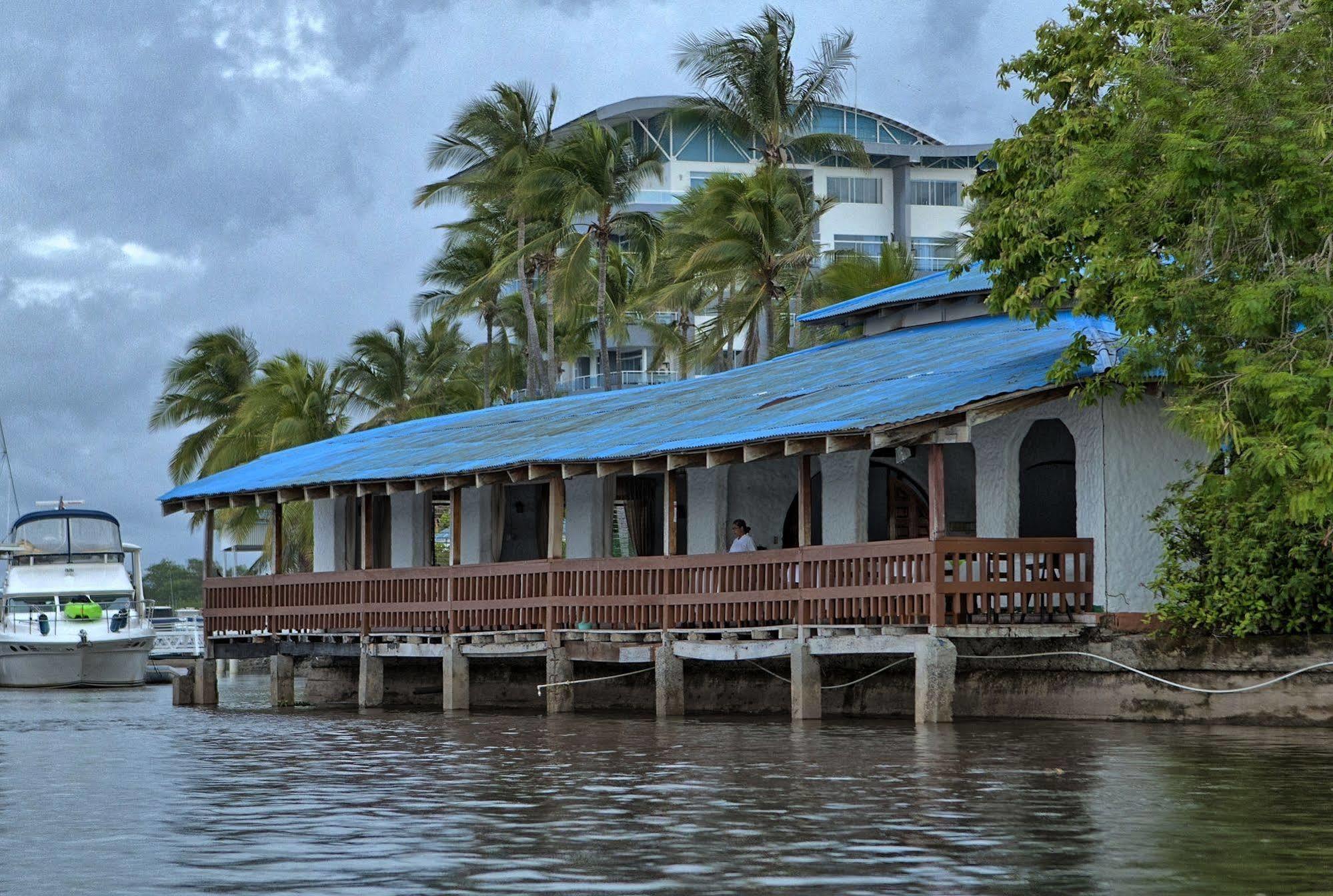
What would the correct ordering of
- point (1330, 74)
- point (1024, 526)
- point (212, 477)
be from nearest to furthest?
point (1330, 74), point (1024, 526), point (212, 477)

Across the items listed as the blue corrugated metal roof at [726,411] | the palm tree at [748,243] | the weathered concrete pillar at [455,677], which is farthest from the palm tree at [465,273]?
the weathered concrete pillar at [455,677]

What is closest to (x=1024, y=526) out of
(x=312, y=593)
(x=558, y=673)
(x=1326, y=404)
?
(x=558, y=673)

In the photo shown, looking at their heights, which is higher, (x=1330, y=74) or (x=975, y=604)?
(x=1330, y=74)

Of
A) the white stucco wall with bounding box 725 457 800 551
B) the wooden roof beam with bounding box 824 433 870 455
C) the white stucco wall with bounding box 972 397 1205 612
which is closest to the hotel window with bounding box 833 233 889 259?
the white stucco wall with bounding box 725 457 800 551

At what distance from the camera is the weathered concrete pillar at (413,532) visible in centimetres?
3123

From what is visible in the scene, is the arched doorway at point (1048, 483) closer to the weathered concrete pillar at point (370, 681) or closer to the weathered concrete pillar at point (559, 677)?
the weathered concrete pillar at point (559, 677)

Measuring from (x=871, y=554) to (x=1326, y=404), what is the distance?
6.10 m

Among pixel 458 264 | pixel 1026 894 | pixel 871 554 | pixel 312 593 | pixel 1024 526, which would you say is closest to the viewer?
pixel 1026 894

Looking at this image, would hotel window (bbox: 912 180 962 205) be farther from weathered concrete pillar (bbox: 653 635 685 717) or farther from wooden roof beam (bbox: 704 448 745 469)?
wooden roof beam (bbox: 704 448 745 469)

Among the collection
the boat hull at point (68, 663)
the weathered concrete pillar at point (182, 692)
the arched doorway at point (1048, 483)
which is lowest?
the boat hull at point (68, 663)

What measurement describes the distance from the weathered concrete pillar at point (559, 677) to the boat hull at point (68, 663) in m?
25.2

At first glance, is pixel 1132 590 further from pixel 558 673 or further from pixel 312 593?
pixel 312 593

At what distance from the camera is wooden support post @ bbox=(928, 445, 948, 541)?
20.1 meters

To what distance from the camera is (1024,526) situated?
24.9 metres
